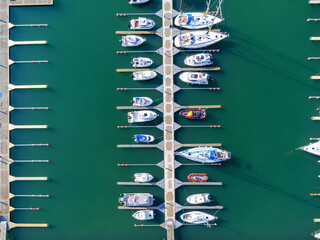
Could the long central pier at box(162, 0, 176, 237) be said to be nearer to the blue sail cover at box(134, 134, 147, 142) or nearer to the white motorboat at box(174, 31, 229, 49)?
the white motorboat at box(174, 31, 229, 49)

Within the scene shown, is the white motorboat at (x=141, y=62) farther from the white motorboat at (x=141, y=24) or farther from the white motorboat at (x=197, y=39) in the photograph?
the white motorboat at (x=197, y=39)

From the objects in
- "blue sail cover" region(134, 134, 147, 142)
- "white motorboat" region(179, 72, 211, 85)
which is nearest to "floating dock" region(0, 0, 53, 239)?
"blue sail cover" region(134, 134, 147, 142)

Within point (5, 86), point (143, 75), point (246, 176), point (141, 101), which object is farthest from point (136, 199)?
point (5, 86)

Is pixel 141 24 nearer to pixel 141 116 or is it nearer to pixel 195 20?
pixel 195 20

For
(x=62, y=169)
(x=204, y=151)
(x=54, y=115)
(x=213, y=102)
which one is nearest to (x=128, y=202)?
(x=62, y=169)

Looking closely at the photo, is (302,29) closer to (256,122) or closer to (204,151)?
(256,122)

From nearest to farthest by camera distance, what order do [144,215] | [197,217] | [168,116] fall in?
[197,217] → [144,215] → [168,116]
